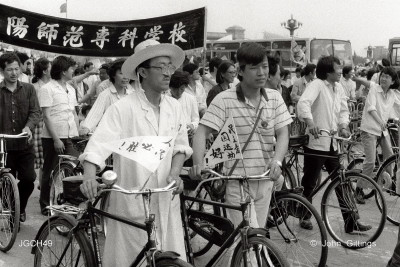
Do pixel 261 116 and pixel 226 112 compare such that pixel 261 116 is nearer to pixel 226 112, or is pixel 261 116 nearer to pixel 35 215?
pixel 226 112

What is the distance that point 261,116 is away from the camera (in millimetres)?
4188

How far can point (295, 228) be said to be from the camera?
4.81 meters

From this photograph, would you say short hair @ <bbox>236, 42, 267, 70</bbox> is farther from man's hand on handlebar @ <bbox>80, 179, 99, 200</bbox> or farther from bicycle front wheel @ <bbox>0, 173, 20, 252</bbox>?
bicycle front wheel @ <bbox>0, 173, 20, 252</bbox>

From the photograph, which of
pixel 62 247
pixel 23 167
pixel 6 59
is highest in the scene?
pixel 6 59

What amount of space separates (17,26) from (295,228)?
4.19 meters

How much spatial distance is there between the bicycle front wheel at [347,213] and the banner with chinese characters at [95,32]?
2.81 m

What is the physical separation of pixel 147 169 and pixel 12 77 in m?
3.26

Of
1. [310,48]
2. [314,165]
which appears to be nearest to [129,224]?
[314,165]

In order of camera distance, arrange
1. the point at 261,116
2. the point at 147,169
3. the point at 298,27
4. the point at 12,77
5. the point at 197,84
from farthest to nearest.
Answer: the point at 298,27 < the point at 197,84 < the point at 12,77 < the point at 261,116 < the point at 147,169

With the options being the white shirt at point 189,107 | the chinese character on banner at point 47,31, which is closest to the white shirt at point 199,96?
the white shirt at point 189,107

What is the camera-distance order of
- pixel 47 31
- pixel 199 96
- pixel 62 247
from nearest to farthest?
pixel 62 247, pixel 47 31, pixel 199 96

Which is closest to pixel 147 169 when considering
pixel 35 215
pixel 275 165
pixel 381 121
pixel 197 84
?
pixel 275 165

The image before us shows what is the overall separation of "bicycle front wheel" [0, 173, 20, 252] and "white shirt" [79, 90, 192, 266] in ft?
7.22

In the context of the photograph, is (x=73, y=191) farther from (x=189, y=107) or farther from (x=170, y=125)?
(x=189, y=107)
